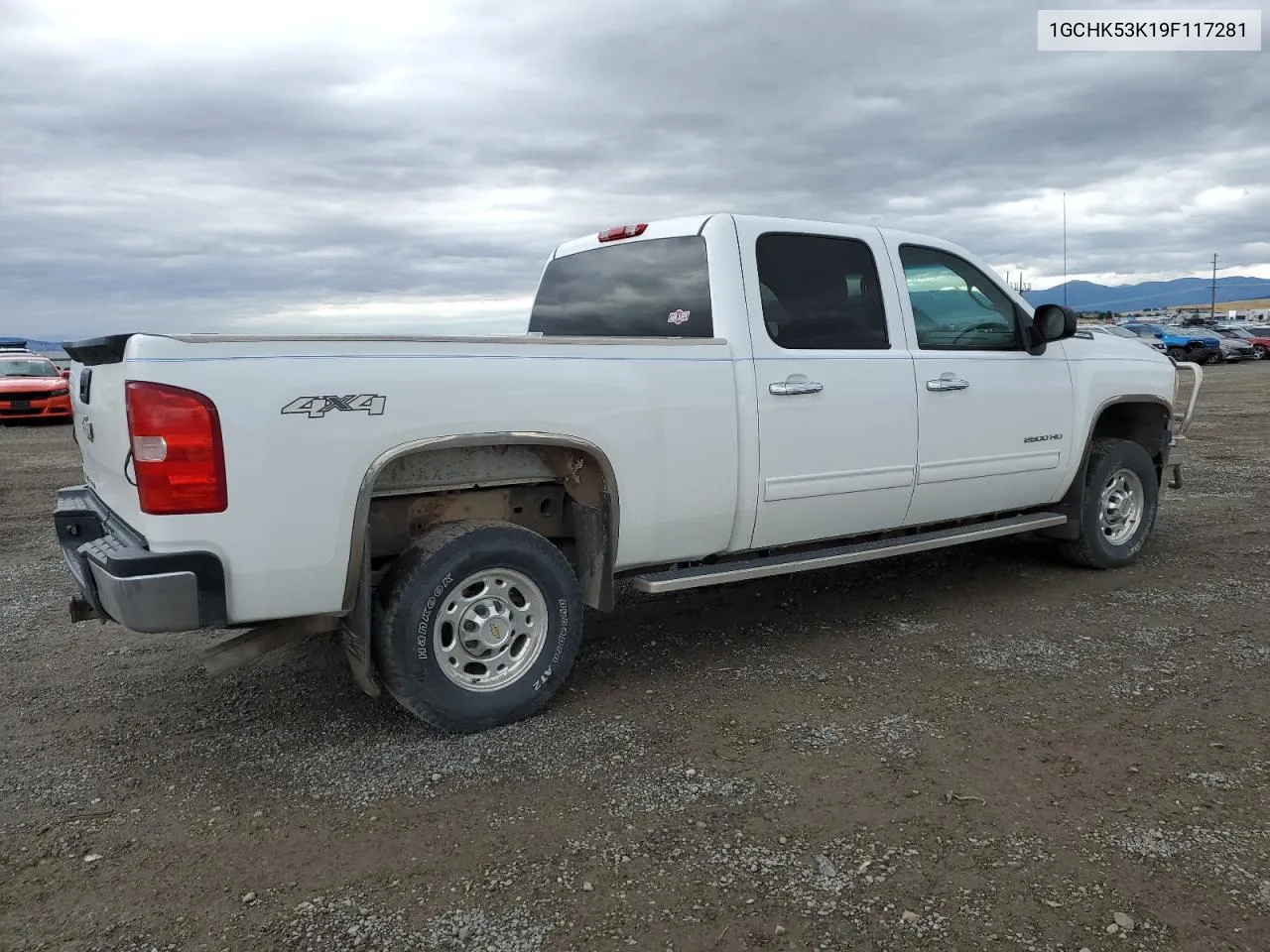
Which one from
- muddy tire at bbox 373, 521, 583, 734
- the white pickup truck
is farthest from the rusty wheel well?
muddy tire at bbox 373, 521, 583, 734

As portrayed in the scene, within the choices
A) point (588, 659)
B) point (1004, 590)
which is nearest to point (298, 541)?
point (588, 659)

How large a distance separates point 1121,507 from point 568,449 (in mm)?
4097

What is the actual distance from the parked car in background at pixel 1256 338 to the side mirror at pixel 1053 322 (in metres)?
38.8

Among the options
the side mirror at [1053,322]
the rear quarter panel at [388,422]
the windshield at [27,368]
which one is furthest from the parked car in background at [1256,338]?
the rear quarter panel at [388,422]

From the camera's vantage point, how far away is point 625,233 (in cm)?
519

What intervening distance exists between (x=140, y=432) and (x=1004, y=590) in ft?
15.5

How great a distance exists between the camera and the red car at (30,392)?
19141mm

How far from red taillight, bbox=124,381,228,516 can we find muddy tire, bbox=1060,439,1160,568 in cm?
500

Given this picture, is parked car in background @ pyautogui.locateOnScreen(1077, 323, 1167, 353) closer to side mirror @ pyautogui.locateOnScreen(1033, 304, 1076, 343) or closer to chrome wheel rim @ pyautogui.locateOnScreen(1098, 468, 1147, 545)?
side mirror @ pyautogui.locateOnScreen(1033, 304, 1076, 343)

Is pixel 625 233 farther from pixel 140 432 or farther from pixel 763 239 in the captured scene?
pixel 140 432

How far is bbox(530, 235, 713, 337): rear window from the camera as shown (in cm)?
469

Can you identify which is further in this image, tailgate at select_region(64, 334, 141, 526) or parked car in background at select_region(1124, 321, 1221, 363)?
parked car in background at select_region(1124, 321, 1221, 363)

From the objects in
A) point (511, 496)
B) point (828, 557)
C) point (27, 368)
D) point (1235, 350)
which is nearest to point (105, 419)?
point (511, 496)

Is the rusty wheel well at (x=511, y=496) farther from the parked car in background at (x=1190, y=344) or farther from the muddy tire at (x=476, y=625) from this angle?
the parked car in background at (x=1190, y=344)
